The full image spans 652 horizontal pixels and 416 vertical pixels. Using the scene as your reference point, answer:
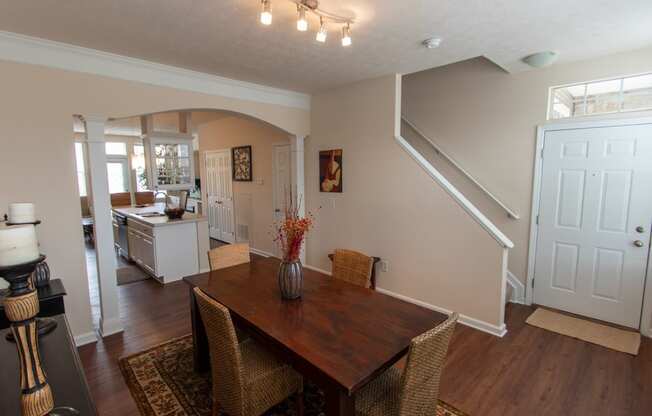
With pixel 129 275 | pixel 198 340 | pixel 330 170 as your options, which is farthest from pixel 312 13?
pixel 129 275

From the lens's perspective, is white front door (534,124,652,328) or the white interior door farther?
the white interior door

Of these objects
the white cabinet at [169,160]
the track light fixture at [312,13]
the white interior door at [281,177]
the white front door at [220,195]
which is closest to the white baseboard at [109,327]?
the white cabinet at [169,160]

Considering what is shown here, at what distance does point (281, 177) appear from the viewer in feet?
17.1

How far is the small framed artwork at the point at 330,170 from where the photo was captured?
166 inches

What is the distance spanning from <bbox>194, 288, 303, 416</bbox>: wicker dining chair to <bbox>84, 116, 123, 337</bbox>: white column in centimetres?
181

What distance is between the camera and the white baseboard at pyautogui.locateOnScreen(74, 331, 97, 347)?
2883mm

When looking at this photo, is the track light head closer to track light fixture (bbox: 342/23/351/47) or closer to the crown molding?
track light fixture (bbox: 342/23/351/47)

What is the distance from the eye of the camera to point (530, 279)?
3645mm

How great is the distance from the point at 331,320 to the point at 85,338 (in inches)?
101

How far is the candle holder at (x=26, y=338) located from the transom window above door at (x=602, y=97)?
4236mm

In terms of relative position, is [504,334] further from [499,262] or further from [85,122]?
[85,122]

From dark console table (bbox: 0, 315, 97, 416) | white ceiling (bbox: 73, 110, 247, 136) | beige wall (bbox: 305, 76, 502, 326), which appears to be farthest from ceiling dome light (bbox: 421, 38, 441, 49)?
white ceiling (bbox: 73, 110, 247, 136)

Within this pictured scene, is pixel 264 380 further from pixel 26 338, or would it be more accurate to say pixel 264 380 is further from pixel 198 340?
pixel 26 338

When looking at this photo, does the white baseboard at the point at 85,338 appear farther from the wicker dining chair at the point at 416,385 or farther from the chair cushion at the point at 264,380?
the wicker dining chair at the point at 416,385
